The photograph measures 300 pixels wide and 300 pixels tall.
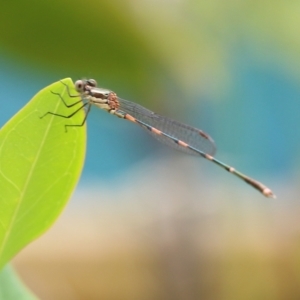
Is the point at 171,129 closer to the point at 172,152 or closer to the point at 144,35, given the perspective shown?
the point at 144,35

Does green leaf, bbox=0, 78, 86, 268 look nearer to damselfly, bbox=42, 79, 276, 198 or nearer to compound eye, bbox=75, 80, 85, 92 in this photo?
compound eye, bbox=75, 80, 85, 92

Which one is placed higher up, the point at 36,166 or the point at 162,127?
the point at 162,127

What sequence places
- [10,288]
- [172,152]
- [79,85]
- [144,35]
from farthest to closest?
[172,152] < [144,35] < [79,85] < [10,288]

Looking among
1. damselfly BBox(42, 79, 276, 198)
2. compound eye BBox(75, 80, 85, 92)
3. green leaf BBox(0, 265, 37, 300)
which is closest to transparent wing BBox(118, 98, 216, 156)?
damselfly BBox(42, 79, 276, 198)

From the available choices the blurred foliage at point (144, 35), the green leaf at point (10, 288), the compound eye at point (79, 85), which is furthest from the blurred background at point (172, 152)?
the green leaf at point (10, 288)

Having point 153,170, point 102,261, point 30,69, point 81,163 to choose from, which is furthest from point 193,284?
point 81,163

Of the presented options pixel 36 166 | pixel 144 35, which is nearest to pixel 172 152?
pixel 144 35

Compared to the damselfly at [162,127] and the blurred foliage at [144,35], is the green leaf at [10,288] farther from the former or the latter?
the blurred foliage at [144,35]
